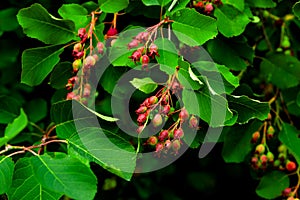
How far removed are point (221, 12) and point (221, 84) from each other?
0.31m

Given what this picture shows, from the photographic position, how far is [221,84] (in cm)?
140

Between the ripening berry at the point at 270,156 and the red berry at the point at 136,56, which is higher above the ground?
the red berry at the point at 136,56

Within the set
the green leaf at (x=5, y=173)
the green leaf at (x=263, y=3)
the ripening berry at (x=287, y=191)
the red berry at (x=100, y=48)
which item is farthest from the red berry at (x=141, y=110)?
the ripening berry at (x=287, y=191)

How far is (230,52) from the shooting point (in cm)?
172

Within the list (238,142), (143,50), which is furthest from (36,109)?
(143,50)

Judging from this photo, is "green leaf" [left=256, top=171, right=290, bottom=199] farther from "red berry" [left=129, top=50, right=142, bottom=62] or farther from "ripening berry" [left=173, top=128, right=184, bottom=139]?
"red berry" [left=129, top=50, right=142, bottom=62]

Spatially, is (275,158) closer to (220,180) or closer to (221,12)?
(221,12)

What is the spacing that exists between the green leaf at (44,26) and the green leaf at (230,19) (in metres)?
0.41

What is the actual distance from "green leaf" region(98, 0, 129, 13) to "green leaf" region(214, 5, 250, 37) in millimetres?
275

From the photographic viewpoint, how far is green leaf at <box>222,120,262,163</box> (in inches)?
72.9

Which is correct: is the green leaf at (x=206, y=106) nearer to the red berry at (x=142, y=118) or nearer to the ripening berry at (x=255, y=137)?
the red berry at (x=142, y=118)

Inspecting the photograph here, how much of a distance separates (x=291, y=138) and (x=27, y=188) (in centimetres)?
88

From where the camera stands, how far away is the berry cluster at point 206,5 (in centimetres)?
156

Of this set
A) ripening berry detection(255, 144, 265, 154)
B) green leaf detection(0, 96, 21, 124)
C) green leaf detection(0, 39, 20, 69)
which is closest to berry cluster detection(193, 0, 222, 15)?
ripening berry detection(255, 144, 265, 154)
